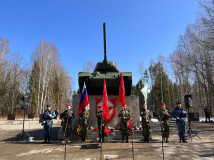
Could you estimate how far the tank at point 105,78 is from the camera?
853 cm

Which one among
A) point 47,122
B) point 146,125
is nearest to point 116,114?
point 146,125

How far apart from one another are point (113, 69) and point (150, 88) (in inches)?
1000

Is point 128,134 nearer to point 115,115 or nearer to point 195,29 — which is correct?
point 115,115

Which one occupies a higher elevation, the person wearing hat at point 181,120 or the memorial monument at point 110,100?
the memorial monument at point 110,100

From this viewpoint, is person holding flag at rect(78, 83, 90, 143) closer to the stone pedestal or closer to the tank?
the stone pedestal

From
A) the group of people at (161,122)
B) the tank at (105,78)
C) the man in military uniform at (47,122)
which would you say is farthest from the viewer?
the tank at (105,78)

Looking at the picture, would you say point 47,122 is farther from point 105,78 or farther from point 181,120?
point 181,120

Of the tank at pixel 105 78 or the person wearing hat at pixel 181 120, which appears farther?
the tank at pixel 105 78

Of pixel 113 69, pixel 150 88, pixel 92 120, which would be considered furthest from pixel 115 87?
pixel 150 88

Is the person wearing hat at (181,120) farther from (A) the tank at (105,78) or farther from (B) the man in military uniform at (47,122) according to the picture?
(B) the man in military uniform at (47,122)

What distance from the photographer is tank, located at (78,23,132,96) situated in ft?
28.0

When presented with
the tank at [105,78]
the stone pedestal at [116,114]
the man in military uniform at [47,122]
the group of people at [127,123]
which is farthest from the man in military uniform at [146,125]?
the man in military uniform at [47,122]

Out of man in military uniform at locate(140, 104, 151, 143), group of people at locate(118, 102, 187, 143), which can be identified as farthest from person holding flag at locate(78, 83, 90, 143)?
man in military uniform at locate(140, 104, 151, 143)

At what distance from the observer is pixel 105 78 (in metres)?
8.62
